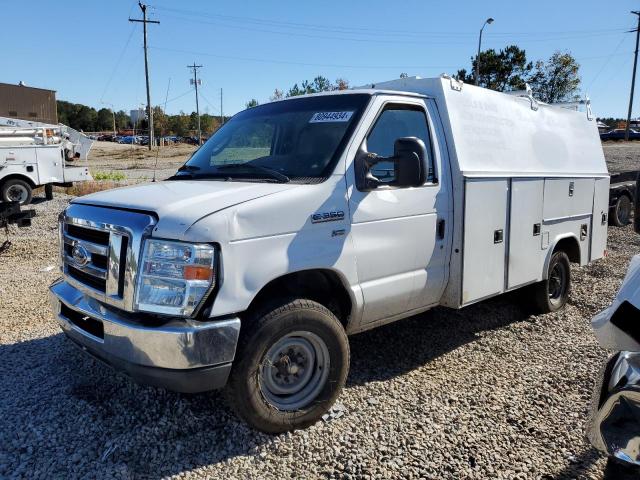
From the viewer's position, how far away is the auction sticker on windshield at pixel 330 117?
12.4ft

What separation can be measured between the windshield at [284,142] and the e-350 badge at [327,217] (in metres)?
0.27

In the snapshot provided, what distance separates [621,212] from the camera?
12.6 metres

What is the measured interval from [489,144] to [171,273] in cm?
317

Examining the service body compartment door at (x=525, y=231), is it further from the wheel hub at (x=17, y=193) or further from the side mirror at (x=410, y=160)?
the wheel hub at (x=17, y=193)

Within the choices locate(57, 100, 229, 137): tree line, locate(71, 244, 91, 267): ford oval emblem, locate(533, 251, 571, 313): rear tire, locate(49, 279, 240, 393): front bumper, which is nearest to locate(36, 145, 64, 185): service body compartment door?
locate(71, 244, 91, 267): ford oval emblem

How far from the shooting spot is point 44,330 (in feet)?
17.0

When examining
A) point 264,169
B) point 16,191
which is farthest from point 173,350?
point 16,191

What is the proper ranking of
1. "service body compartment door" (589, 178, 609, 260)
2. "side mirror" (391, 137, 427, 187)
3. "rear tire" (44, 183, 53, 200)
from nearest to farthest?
"side mirror" (391, 137, 427, 187), "service body compartment door" (589, 178, 609, 260), "rear tire" (44, 183, 53, 200)

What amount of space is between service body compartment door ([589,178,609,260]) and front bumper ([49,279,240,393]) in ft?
16.7

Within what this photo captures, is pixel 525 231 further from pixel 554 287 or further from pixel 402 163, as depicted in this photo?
pixel 402 163

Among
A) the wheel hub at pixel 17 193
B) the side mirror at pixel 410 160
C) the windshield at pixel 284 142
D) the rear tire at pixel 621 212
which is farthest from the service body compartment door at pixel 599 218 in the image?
the wheel hub at pixel 17 193

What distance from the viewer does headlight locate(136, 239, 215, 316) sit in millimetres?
2795

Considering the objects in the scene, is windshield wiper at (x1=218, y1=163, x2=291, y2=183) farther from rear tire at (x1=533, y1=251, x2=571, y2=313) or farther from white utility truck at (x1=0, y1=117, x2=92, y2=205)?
white utility truck at (x1=0, y1=117, x2=92, y2=205)

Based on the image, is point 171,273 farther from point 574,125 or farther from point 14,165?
point 14,165
